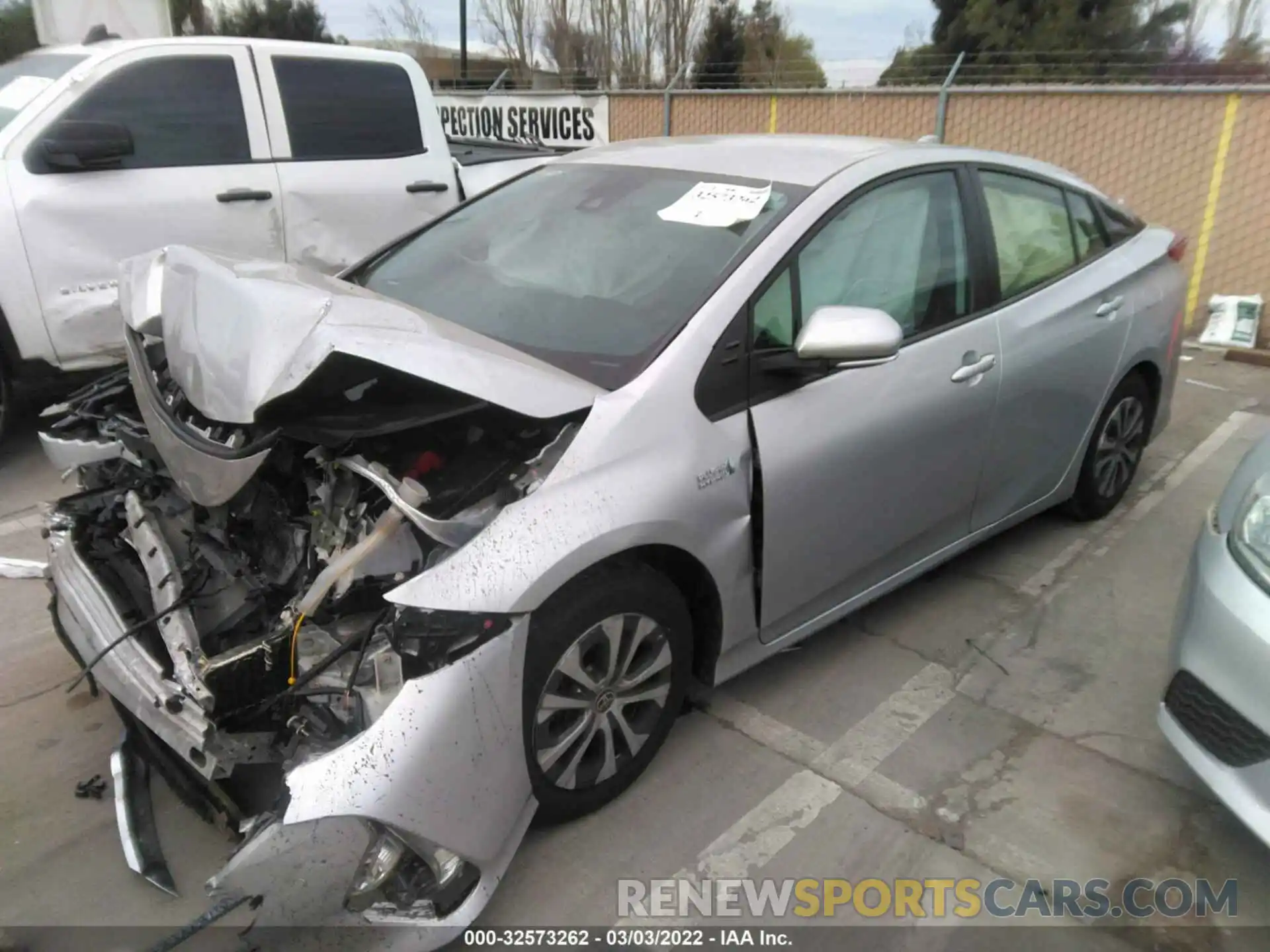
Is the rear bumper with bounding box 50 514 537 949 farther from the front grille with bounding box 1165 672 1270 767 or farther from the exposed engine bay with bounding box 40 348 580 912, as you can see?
the front grille with bounding box 1165 672 1270 767

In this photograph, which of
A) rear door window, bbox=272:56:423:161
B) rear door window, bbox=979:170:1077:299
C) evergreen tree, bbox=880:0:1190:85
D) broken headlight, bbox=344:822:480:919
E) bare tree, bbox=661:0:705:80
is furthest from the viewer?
bare tree, bbox=661:0:705:80

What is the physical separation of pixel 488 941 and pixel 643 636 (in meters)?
0.81

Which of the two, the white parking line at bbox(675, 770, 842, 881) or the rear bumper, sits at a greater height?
the rear bumper

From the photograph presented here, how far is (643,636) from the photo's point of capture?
2535mm

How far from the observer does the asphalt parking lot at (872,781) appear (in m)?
2.48

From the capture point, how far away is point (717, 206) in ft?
9.75

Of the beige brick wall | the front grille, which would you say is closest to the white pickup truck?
the front grille

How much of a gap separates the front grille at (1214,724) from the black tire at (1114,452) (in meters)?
1.88

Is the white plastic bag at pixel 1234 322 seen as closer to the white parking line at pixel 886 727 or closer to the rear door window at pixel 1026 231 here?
the rear door window at pixel 1026 231

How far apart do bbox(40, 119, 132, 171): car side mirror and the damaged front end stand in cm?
263

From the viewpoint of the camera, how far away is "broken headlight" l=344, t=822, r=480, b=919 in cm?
204

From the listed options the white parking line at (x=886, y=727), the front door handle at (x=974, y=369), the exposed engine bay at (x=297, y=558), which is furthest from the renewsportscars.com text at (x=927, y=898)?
the front door handle at (x=974, y=369)

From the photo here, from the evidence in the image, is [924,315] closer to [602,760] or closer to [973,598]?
[973,598]

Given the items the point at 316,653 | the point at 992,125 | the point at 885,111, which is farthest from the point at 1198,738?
the point at 885,111
